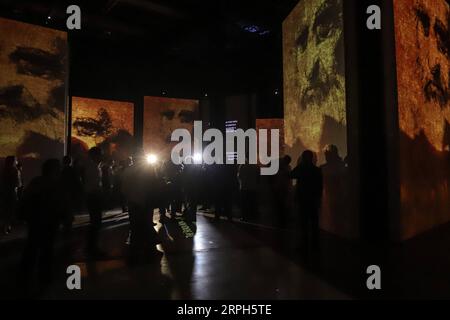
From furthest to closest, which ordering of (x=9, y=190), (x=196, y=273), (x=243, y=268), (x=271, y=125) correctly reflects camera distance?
(x=271, y=125), (x=9, y=190), (x=243, y=268), (x=196, y=273)

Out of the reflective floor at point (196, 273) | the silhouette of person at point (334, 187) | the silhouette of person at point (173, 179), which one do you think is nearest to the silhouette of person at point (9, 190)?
the reflective floor at point (196, 273)

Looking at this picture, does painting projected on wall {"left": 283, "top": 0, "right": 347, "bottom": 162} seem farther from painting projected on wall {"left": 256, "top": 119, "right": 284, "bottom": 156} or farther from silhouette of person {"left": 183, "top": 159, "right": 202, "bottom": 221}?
painting projected on wall {"left": 256, "top": 119, "right": 284, "bottom": 156}

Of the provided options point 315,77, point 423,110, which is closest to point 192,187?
point 315,77

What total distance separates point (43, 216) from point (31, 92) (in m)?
5.85

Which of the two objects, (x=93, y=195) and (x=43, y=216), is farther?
(x=93, y=195)

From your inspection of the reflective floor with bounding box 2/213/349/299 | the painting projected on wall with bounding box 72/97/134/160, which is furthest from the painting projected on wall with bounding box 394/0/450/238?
the painting projected on wall with bounding box 72/97/134/160

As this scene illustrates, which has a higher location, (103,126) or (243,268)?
(103,126)

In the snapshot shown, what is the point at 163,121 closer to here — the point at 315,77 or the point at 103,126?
the point at 103,126

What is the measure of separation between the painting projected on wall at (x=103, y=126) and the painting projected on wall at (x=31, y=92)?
2.60 meters

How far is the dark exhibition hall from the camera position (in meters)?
3.55

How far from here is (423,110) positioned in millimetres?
6125
